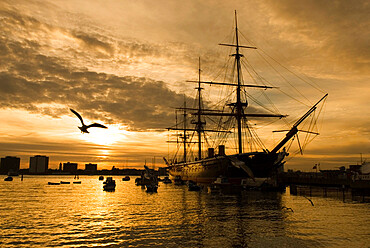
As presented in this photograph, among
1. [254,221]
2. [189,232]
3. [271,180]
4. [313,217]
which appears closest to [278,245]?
[189,232]

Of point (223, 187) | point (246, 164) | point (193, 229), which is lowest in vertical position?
point (193, 229)

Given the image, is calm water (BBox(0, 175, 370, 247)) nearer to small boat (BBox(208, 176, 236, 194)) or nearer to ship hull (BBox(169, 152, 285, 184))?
small boat (BBox(208, 176, 236, 194))

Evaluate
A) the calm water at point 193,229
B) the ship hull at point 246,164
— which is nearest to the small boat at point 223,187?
the ship hull at point 246,164

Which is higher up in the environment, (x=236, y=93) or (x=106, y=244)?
(x=236, y=93)

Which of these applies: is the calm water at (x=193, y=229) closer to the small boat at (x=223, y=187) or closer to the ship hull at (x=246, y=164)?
the small boat at (x=223, y=187)

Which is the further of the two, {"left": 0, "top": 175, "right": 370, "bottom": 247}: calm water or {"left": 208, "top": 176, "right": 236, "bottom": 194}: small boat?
{"left": 208, "top": 176, "right": 236, "bottom": 194}: small boat

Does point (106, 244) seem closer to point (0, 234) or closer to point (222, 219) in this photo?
point (0, 234)

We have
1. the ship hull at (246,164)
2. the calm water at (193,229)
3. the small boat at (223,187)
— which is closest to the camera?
the calm water at (193,229)

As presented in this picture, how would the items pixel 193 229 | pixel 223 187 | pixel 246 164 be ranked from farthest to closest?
pixel 246 164, pixel 223 187, pixel 193 229

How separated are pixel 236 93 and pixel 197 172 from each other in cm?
2660

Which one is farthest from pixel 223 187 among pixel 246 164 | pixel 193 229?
pixel 193 229

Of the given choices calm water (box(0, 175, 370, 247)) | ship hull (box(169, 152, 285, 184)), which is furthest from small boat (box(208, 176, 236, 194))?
calm water (box(0, 175, 370, 247))

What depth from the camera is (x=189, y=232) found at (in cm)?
2197

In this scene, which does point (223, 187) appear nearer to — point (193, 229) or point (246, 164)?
point (246, 164)
